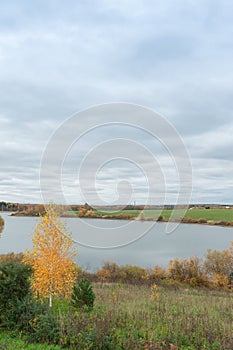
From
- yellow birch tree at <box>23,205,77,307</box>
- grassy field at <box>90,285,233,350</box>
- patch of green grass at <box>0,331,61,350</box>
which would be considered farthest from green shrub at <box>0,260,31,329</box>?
grassy field at <box>90,285,233,350</box>

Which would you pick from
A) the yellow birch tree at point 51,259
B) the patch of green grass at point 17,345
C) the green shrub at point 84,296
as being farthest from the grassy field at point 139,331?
the yellow birch tree at point 51,259

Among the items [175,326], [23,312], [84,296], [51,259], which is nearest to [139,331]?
[175,326]

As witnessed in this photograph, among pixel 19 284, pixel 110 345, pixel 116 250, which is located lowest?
pixel 116 250

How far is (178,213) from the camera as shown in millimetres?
56219

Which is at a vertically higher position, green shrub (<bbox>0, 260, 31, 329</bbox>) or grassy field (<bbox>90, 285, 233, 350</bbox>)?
green shrub (<bbox>0, 260, 31, 329</bbox>)

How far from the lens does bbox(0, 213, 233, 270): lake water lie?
3912 cm

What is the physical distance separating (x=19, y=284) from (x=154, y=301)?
5891 mm

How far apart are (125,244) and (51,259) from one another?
3849cm

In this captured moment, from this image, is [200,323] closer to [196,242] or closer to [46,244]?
[46,244]

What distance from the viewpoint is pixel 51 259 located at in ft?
40.8

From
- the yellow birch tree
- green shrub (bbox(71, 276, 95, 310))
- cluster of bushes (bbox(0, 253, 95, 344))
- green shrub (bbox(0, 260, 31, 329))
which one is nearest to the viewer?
cluster of bushes (bbox(0, 253, 95, 344))

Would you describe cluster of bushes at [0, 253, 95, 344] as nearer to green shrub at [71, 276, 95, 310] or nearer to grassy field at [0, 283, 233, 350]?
grassy field at [0, 283, 233, 350]

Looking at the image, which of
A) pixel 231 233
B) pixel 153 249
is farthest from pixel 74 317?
pixel 231 233

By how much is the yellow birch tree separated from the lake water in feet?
68.5
